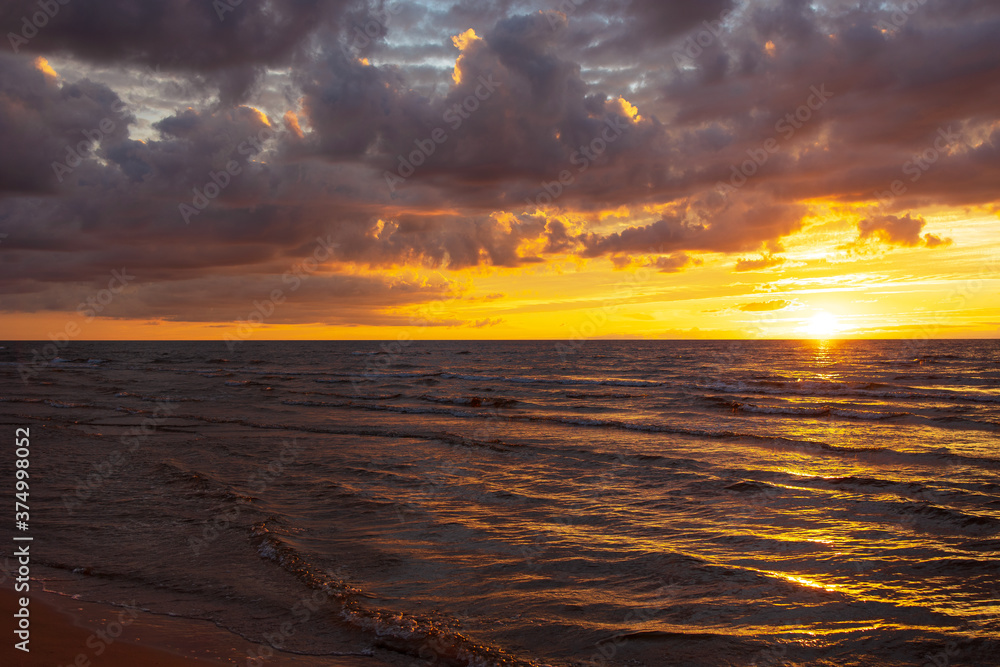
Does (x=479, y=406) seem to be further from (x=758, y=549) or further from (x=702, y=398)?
(x=758, y=549)

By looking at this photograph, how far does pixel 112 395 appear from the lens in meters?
39.0

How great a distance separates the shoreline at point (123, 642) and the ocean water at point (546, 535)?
0.81 ft

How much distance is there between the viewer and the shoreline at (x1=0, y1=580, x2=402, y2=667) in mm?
6391

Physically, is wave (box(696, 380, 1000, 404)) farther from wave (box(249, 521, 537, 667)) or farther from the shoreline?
the shoreline

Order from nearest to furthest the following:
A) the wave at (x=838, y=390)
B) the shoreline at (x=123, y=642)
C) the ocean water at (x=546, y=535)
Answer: the shoreline at (x=123, y=642)
the ocean water at (x=546, y=535)
the wave at (x=838, y=390)

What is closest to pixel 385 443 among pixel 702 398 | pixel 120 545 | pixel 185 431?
pixel 185 431

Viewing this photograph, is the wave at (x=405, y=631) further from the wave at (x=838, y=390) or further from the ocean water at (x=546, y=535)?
the wave at (x=838, y=390)

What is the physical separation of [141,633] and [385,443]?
14479 mm

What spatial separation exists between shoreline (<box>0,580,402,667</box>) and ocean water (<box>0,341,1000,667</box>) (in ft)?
0.81

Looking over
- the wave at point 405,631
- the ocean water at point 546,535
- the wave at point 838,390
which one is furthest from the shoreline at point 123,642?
the wave at point 838,390

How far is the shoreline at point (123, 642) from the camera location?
639 centimetres

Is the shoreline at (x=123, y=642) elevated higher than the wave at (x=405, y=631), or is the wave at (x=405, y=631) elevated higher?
the shoreline at (x=123, y=642)

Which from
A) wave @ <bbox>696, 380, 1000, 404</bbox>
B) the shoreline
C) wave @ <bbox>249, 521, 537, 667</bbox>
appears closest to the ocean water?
wave @ <bbox>249, 521, 537, 667</bbox>

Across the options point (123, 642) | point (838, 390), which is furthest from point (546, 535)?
point (838, 390)
